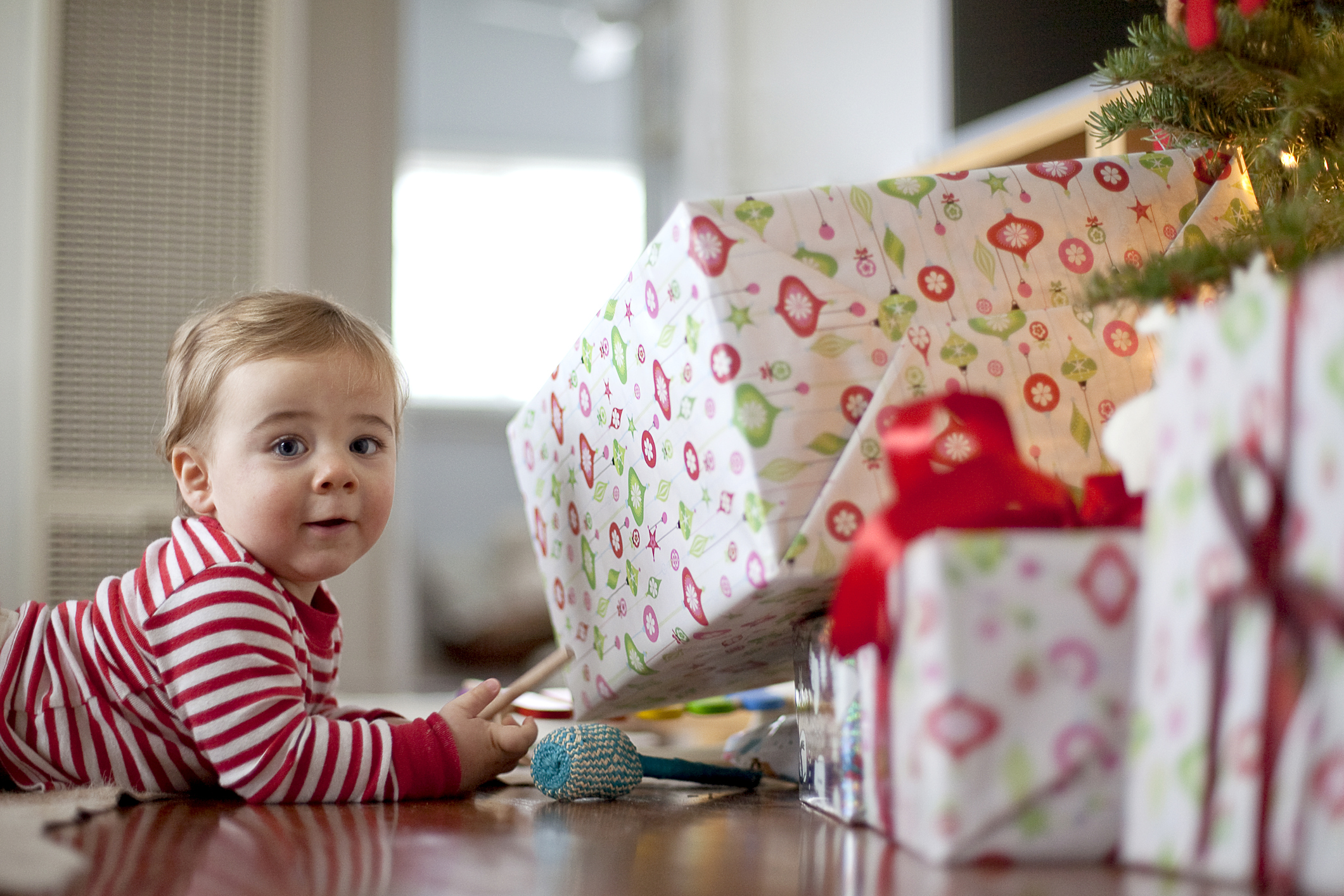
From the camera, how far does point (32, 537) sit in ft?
7.34

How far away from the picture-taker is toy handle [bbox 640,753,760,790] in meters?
0.85

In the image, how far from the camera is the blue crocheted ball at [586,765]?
782mm

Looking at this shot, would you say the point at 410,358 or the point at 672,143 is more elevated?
the point at 672,143

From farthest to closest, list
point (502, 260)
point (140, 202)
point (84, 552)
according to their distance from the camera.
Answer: point (502, 260)
point (140, 202)
point (84, 552)

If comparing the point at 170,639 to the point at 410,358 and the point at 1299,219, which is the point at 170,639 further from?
the point at 410,358

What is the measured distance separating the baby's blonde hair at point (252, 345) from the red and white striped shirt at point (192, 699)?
0.11 metres

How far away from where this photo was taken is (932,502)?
53 cm

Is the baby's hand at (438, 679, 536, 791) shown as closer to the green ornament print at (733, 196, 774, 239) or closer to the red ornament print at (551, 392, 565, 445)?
the red ornament print at (551, 392, 565, 445)

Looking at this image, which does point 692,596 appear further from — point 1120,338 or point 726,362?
point 1120,338

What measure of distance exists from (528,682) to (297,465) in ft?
0.80

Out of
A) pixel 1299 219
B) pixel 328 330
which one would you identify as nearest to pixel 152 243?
pixel 328 330

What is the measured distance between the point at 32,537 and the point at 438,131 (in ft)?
9.09

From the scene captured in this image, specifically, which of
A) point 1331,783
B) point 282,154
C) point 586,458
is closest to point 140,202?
point 282,154

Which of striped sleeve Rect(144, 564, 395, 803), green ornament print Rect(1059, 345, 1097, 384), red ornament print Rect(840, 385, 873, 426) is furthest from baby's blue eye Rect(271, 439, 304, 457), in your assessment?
green ornament print Rect(1059, 345, 1097, 384)
